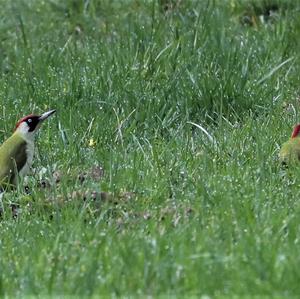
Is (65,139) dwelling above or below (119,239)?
below

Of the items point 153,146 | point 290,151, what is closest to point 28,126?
point 153,146

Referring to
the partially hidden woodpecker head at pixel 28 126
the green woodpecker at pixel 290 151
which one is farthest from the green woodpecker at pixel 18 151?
the green woodpecker at pixel 290 151

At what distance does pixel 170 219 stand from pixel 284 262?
101cm

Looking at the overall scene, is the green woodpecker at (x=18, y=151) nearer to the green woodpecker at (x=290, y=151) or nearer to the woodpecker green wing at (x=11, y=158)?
the woodpecker green wing at (x=11, y=158)

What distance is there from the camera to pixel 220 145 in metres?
6.71

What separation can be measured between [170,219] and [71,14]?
499 cm

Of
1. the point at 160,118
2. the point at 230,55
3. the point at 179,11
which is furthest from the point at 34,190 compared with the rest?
the point at 179,11

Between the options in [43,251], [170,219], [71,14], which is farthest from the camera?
[71,14]

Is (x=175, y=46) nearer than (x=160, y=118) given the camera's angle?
No

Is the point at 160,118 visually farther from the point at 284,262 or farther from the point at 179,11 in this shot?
the point at 284,262

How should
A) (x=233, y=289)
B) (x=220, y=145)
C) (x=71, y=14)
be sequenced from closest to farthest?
1. (x=233, y=289)
2. (x=220, y=145)
3. (x=71, y=14)

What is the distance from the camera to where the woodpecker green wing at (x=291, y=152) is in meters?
6.25

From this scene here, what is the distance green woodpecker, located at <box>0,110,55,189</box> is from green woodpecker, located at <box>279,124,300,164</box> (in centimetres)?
148

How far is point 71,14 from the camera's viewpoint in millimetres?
10000
